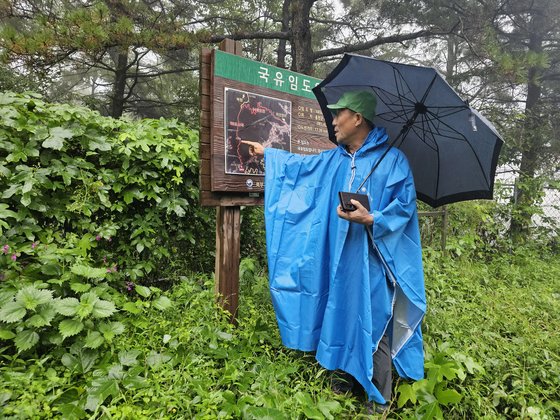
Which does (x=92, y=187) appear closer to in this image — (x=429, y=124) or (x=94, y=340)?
(x=94, y=340)

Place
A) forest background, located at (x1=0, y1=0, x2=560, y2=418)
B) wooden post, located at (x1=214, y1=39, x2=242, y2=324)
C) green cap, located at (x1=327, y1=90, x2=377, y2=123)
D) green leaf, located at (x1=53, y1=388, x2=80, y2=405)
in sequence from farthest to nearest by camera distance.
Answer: wooden post, located at (x1=214, y1=39, x2=242, y2=324), green cap, located at (x1=327, y1=90, x2=377, y2=123), forest background, located at (x1=0, y1=0, x2=560, y2=418), green leaf, located at (x1=53, y1=388, x2=80, y2=405)

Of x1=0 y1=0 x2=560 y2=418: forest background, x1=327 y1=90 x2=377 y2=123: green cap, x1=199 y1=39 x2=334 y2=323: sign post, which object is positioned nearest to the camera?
x1=0 y1=0 x2=560 y2=418: forest background

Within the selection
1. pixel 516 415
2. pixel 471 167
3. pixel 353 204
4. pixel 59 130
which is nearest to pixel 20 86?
pixel 59 130

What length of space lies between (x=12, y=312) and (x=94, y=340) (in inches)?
15.4

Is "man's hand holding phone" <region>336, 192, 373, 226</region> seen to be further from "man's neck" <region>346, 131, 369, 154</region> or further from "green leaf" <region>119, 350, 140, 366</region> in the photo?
"green leaf" <region>119, 350, 140, 366</region>

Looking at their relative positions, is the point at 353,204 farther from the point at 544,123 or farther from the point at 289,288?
the point at 544,123

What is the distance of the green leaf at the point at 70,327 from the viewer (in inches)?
63.1

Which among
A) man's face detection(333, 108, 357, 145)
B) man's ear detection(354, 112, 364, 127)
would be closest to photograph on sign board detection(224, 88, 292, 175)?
man's face detection(333, 108, 357, 145)

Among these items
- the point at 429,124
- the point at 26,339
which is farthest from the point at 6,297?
the point at 429,124

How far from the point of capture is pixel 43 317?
5.23 ft

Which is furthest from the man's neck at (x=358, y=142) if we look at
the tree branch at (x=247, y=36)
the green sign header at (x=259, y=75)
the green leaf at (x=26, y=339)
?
the tree branch at (x=247, y=36)

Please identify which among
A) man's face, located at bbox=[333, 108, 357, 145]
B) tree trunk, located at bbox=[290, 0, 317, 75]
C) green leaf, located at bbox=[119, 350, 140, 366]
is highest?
tree trunk, located at bbox=[290, 0, 317, 75]

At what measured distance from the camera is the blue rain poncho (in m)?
1.82

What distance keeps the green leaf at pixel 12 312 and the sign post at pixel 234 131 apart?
1058 millimetres
